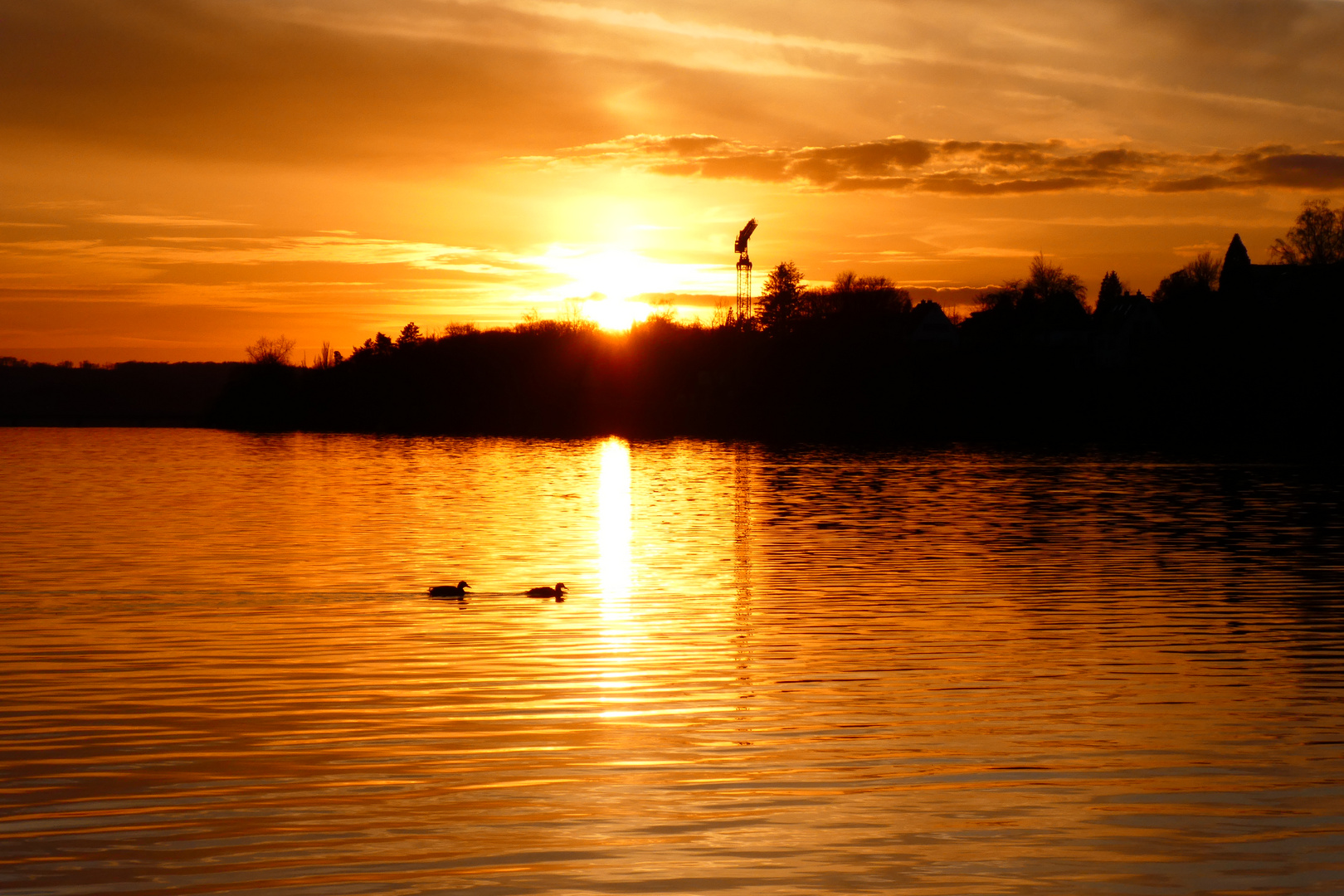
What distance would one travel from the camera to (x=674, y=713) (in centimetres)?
1708

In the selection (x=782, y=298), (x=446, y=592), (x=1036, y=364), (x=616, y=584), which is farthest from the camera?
(x=782, y=298)

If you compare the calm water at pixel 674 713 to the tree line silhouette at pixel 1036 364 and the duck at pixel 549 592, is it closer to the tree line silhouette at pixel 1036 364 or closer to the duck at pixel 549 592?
the duck at pixel 549 592

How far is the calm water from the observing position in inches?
439

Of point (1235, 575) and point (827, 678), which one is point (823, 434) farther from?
point (827, 678)

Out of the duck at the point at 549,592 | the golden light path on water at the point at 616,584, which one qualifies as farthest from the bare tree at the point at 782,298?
the duck at the point at 549,592

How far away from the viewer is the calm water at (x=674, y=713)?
439 inches

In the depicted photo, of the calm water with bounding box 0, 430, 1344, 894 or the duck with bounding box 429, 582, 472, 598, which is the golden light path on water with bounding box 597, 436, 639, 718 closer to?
the calm water with bounding box 0, 430, 1344, 894

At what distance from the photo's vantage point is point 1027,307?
180 m

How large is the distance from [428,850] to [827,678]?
9.27 metres

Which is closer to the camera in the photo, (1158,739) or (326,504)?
(1158,739)

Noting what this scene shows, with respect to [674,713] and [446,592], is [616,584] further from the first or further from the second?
[674,713]

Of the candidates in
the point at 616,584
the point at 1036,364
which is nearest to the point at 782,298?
the point at 1036,364

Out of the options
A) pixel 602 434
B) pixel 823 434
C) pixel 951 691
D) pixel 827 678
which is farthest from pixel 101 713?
pixel 602 434

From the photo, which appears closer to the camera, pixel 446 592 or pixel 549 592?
pixel 446 592
